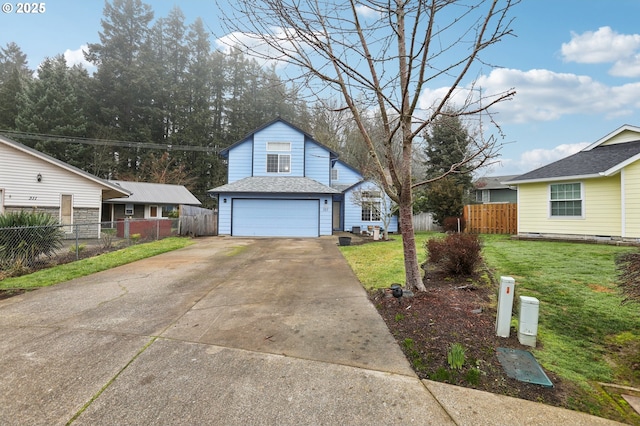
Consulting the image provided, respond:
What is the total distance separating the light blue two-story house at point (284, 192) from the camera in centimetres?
1588

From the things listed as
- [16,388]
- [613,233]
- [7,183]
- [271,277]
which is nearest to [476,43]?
[271,277]

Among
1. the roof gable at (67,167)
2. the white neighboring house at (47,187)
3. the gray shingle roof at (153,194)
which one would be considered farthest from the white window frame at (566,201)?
the gray shingle roof at (153,194)

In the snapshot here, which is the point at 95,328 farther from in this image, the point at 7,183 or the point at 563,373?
the point at 7,183

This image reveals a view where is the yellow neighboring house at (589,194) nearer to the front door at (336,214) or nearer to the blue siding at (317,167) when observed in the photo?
the blue siding at (317,167)

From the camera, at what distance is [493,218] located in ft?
55.0

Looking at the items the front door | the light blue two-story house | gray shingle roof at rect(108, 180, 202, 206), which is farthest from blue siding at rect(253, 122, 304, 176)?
gray shingle roof at rect(108, 180, 202, 206)

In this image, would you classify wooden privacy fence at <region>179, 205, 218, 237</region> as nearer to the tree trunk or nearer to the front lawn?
the front lawn

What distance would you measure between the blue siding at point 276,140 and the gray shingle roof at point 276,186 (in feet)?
1.66

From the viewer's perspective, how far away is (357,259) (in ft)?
29.8

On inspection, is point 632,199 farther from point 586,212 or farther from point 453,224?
point 453,224

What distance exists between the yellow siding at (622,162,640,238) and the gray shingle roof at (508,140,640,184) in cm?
43

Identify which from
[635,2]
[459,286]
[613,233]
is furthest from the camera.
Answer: [613,233]

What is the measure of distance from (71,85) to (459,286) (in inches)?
1566

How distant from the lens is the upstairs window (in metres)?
17.2
